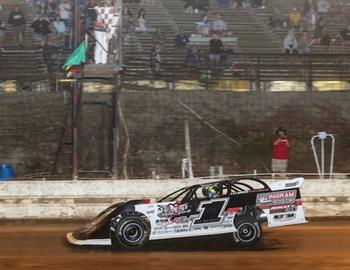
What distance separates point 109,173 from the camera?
15.5 m

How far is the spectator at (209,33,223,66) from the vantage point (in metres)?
18.7

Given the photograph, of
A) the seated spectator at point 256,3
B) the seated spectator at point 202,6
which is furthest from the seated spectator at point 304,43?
the seated spectator at point 202,6

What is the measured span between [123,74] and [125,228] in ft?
31.7

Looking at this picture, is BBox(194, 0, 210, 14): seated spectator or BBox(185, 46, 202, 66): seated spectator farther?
BBox(194, 0, 210, 14): seated spectator

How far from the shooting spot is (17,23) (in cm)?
1989

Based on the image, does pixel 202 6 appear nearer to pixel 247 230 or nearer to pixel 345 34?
pixel 345 34

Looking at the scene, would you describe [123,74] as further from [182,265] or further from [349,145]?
[182,265]

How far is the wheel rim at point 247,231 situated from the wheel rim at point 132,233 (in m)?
1.46

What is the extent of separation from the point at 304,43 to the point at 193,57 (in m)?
4.39

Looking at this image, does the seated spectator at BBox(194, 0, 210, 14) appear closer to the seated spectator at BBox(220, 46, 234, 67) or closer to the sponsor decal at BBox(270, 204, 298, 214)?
the seated spectator at BBox(220, 46, 234, 67)

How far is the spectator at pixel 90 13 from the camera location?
59.3ft

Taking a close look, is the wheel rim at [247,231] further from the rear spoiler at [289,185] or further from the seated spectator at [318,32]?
the seated spectator at [318,32]

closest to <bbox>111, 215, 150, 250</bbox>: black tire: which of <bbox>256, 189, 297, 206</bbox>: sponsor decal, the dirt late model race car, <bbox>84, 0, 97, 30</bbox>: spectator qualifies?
the dirt late model race car

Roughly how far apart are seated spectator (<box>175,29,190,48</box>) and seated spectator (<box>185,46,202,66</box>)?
738 millimetres
